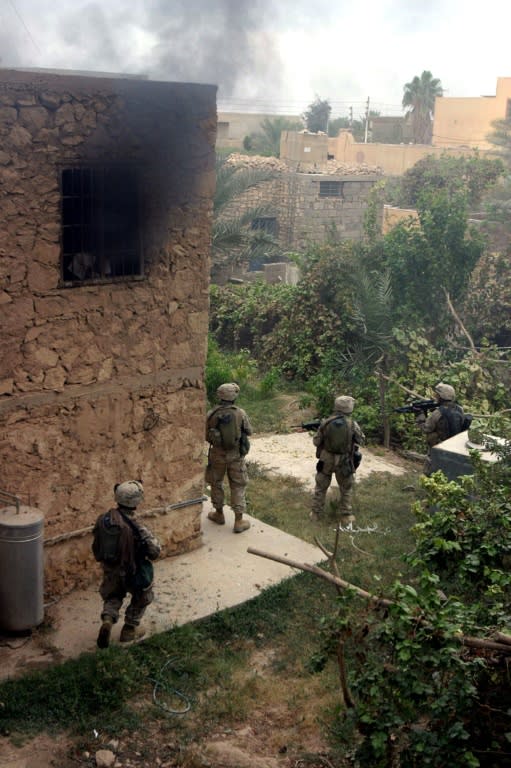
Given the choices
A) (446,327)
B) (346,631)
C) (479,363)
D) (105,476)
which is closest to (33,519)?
(105,476)

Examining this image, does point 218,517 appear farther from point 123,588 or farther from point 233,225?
point 233,225

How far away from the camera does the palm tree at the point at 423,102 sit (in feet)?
156

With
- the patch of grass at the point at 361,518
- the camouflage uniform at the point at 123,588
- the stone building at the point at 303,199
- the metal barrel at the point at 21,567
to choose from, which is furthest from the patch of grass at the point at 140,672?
the stone building at the point at 303,199

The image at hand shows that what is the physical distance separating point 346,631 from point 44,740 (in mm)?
1956

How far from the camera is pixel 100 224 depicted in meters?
6.89

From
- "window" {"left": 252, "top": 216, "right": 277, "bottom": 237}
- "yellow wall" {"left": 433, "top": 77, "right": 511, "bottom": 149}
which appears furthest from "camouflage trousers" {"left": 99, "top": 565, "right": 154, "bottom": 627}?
"yellow wall" {"left": 433, "top": 77, "right": 511, "bottom": 149}

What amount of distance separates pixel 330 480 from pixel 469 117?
118ft

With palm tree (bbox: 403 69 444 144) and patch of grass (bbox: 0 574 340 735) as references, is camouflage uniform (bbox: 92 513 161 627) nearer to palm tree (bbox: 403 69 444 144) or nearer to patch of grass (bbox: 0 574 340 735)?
patch of grass (bbox: 0 574 340 735)

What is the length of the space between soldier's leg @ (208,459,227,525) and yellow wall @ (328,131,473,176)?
94.3ft

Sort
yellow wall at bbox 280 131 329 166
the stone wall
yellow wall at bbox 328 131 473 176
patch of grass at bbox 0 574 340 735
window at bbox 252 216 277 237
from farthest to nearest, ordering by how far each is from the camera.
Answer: yellow wall at bbox 328 131 473 176, yellow wall at bbox 280 131 329 166, window at bbox 252 216 277 237, the stone wall, patch of grass at bbox 0 574 340 735

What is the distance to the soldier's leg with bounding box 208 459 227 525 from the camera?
28.2 ft

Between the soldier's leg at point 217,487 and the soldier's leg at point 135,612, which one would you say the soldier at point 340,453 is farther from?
the soldier's leg at point 135,612

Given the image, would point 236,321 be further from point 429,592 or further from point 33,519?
point 429,592

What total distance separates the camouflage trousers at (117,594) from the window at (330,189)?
2098 centimetres
